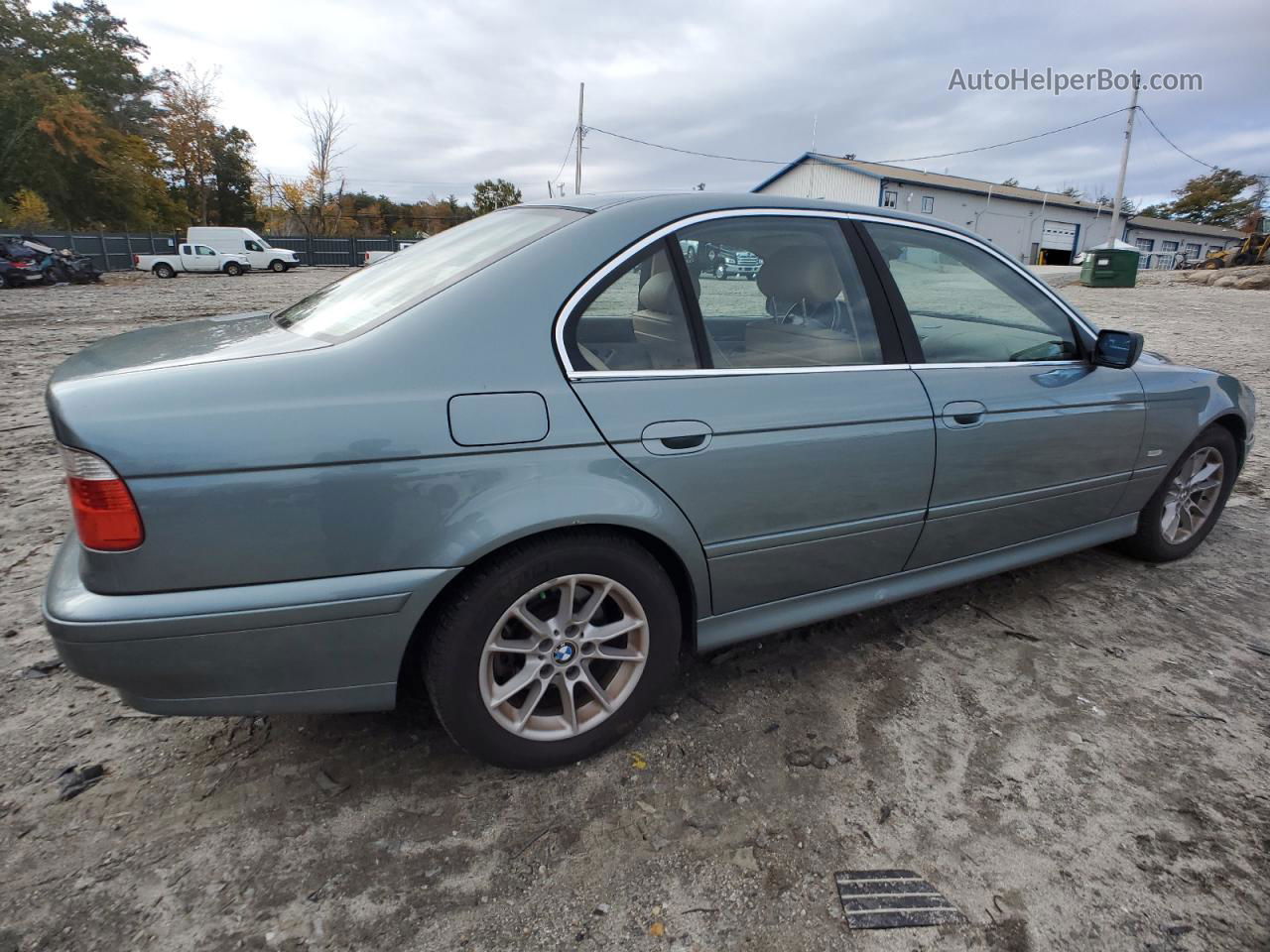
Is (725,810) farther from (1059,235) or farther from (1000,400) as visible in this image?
(1059,235)

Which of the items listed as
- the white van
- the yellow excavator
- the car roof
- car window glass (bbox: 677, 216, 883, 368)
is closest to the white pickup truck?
the white van

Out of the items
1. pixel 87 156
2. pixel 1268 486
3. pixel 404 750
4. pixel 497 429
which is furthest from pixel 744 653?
pixel 87 156

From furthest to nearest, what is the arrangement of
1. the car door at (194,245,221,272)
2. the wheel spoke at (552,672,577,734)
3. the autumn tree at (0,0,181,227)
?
the autumn tree at (0,0,181,227), the car door at (194,245,221,272), the wheel spoke at (552,672,577,734)

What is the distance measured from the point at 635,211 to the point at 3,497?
13.8ft

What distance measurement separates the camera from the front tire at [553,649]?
1.87 metres

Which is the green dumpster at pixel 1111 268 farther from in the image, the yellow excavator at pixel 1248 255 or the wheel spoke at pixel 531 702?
the wheel spoke at pixel 531 702

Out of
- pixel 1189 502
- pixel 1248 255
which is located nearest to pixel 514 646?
pixel 1189 502

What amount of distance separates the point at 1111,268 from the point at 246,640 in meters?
28.3

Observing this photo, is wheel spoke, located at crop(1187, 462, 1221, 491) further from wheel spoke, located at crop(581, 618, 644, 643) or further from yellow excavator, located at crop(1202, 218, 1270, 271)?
yellow excavator, located at crop(1202, 218, 1270, 271)

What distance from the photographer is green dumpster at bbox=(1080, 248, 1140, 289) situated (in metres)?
23.3

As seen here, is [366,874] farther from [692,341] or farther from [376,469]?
[692,341]

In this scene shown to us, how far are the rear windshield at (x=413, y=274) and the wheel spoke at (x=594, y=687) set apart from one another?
1.13 meters

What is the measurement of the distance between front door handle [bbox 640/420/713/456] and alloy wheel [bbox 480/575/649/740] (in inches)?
15.4

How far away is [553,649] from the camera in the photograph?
2041mm
